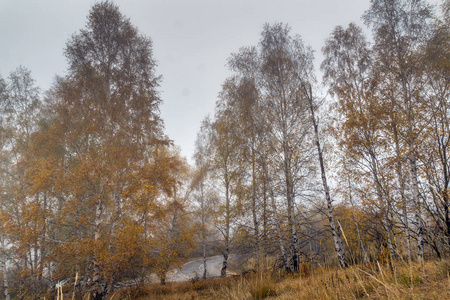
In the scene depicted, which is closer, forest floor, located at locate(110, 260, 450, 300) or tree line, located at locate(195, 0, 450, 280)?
forest floor, located at locate(110, 260, 450, 300)

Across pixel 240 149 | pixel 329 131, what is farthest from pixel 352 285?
pixel 240 149

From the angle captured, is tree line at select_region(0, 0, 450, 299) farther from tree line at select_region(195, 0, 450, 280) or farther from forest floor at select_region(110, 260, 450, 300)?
forest floor at select_region(110, 260, 450, 300)

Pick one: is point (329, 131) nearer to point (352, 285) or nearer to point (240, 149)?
point (240, 149)

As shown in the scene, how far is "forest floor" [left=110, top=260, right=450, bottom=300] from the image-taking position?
88.0 inches

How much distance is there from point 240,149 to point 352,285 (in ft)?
30.8

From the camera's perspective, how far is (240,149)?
12234 mm

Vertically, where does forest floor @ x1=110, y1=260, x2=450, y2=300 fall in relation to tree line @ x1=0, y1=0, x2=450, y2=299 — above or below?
below

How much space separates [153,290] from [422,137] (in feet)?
41.4

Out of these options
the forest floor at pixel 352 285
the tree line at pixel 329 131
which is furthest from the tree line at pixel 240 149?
the forest floor at pixel 352 285

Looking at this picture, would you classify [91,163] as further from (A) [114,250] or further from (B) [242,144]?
(B) [242,144]

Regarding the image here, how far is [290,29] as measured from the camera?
10.8m

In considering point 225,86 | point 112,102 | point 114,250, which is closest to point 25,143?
point 112,102

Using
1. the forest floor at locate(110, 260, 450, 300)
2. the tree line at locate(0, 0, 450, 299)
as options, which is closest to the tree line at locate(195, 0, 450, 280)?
the tree line at locate(0, 0, 450, 299)

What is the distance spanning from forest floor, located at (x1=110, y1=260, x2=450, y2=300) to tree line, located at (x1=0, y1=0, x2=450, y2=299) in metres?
1.73
